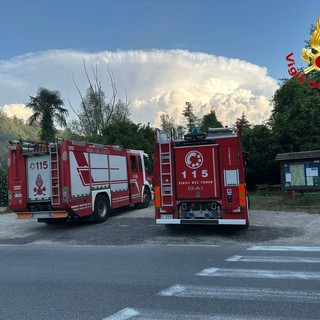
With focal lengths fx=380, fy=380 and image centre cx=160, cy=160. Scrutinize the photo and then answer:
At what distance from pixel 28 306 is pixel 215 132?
6.89m

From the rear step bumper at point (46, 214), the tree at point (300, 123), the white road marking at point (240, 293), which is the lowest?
the white road marking at point (240, 293)

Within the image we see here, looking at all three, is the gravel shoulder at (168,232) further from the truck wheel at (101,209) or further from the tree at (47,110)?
the tree at (47,110)

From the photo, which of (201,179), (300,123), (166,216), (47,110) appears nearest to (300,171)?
(201,179)

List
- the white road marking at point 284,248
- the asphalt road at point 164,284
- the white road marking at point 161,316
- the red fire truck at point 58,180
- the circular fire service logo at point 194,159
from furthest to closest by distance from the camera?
the red fire truck at point 58,180 < the circular fire service logo at point 194,159 < the white road marking at point 284,248 < the asphalt road at point 164,284 < the white road marking at point 161,316

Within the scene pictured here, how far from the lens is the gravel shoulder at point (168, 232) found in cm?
996

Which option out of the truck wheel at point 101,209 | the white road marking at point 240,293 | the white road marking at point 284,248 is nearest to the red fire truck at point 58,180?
the truck wheel at point 101,209

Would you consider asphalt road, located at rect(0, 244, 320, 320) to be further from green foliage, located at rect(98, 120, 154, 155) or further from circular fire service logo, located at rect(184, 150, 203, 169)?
green foliage, located at rect(98, 120, 154, 155)

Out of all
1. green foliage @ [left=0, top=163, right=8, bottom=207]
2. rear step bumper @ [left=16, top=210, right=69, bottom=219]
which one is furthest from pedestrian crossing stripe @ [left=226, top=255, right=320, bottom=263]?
green foliage @ [left=0, top=163, right=8, bottom=207]

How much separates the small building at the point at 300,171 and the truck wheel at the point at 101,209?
325 inches

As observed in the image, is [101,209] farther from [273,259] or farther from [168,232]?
[273,259]

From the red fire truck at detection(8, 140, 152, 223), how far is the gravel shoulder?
63 cm

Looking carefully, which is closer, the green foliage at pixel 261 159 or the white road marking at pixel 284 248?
the white road marking at pixel 284 248

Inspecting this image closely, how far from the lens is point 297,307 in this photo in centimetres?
477

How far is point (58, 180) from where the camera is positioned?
12078 mm
